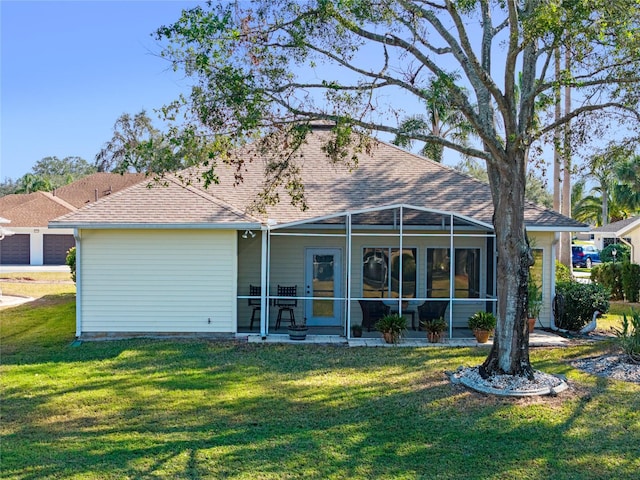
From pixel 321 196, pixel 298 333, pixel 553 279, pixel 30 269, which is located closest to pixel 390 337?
pixel 298 333

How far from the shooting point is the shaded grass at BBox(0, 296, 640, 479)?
19.1 ft

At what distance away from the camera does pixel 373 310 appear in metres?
13.6

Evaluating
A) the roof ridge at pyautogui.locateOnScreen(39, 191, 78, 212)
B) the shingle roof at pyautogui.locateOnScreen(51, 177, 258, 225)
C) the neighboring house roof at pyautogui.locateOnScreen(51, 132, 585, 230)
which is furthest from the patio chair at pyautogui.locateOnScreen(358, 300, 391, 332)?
the roof ridge at pyautogui.locateOnScreen(39, 191, 78, 212)

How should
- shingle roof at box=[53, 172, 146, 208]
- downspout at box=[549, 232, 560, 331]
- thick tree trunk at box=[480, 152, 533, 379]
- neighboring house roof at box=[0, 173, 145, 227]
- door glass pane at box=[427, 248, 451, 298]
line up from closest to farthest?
thick tree trunk at box=[480, 152, 533, 379] → downspout at box=[549, 232, 560, 331] → door glass pane at box=[427, 248, 451, 298] → neighboring house roof at box=[0, 173, 145, 227] → shingle roof at box=[53, 172, 146, 208]

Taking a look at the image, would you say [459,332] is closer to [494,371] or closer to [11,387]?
[494,371]

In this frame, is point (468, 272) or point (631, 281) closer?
point (468, 272)

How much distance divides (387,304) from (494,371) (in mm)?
5651

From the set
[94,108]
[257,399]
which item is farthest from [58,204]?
[257,399]

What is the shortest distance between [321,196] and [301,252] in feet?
5.26

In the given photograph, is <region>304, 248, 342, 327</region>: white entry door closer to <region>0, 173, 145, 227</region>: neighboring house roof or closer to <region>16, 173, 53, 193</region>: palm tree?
<region>0, 173, 145, 227</region>: neighboring house roof

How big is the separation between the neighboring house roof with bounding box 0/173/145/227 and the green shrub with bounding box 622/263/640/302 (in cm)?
2639

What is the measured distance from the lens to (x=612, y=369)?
397 inches

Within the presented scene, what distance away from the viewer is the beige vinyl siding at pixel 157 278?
1285cm

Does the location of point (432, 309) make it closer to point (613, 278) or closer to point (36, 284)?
point (613, 278)
